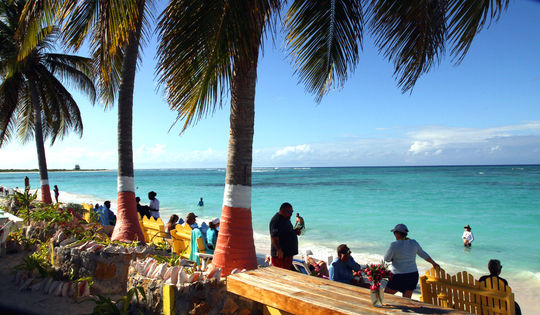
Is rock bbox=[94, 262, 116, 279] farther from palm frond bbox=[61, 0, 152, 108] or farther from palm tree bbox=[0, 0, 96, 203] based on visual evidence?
palm tree bbox=[0, 0, 96, 203]

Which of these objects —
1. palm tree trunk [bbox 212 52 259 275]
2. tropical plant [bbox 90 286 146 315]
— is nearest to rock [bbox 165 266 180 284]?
tropical plant [bbox 90 286 146 315]

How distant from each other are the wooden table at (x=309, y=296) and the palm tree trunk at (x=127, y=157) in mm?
3852

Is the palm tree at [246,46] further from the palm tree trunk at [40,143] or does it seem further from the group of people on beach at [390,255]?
the palm tree trunk at [40,143]

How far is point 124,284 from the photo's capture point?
5656 millimetres

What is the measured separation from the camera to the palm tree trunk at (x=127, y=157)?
7.11m

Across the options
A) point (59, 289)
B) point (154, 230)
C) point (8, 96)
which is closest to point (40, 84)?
point (8, 96)

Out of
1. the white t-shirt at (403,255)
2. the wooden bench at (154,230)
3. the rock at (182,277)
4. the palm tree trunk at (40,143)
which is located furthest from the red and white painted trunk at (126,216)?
the palm tree trunk at (40,143)

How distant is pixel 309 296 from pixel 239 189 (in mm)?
1818

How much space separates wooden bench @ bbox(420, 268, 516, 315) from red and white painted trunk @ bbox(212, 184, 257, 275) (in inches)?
87.9

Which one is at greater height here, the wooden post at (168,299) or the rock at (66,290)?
the wooden post at (168,299)

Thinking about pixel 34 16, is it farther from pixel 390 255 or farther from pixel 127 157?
pixel 390 255

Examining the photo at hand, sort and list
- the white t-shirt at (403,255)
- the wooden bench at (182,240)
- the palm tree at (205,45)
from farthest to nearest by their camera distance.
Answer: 1. the wooden bench at (182,240)
2. the white t-shirt at (403,255)
3. the palm tree at (205,45)

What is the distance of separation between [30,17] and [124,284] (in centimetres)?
411

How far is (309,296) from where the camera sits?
3348 millimetres
